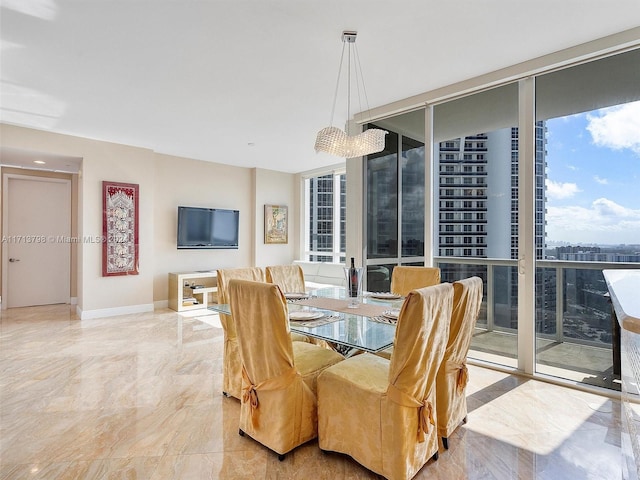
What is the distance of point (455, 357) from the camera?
79.8 inches

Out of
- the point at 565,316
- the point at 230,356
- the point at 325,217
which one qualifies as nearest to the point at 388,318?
the point at 230,356

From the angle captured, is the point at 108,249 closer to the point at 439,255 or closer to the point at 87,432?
the point at 87,432

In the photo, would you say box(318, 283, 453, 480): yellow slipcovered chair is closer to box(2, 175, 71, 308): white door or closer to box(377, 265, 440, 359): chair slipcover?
box(377, 265, 440, 359): chair slipcover

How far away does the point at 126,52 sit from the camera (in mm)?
2754

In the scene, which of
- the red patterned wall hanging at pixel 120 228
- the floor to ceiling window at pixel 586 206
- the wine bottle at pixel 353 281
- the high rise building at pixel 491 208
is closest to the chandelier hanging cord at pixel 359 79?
the high rise building at pixel 491 208

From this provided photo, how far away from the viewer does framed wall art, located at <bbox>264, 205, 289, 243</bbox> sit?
23.6ft

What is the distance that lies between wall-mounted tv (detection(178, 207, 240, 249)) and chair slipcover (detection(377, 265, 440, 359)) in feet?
13.9

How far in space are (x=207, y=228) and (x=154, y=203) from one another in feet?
3.20

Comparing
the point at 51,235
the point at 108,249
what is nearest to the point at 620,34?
the point at 108,249

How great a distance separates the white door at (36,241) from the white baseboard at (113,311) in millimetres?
1579

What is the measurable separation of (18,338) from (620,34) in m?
6.69

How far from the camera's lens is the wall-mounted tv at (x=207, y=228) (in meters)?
6.11

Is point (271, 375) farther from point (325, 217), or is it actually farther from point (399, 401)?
point (325, 217)

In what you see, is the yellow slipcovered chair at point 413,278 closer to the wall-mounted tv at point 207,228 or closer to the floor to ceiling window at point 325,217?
the floor to ceiling window at point 325,217
